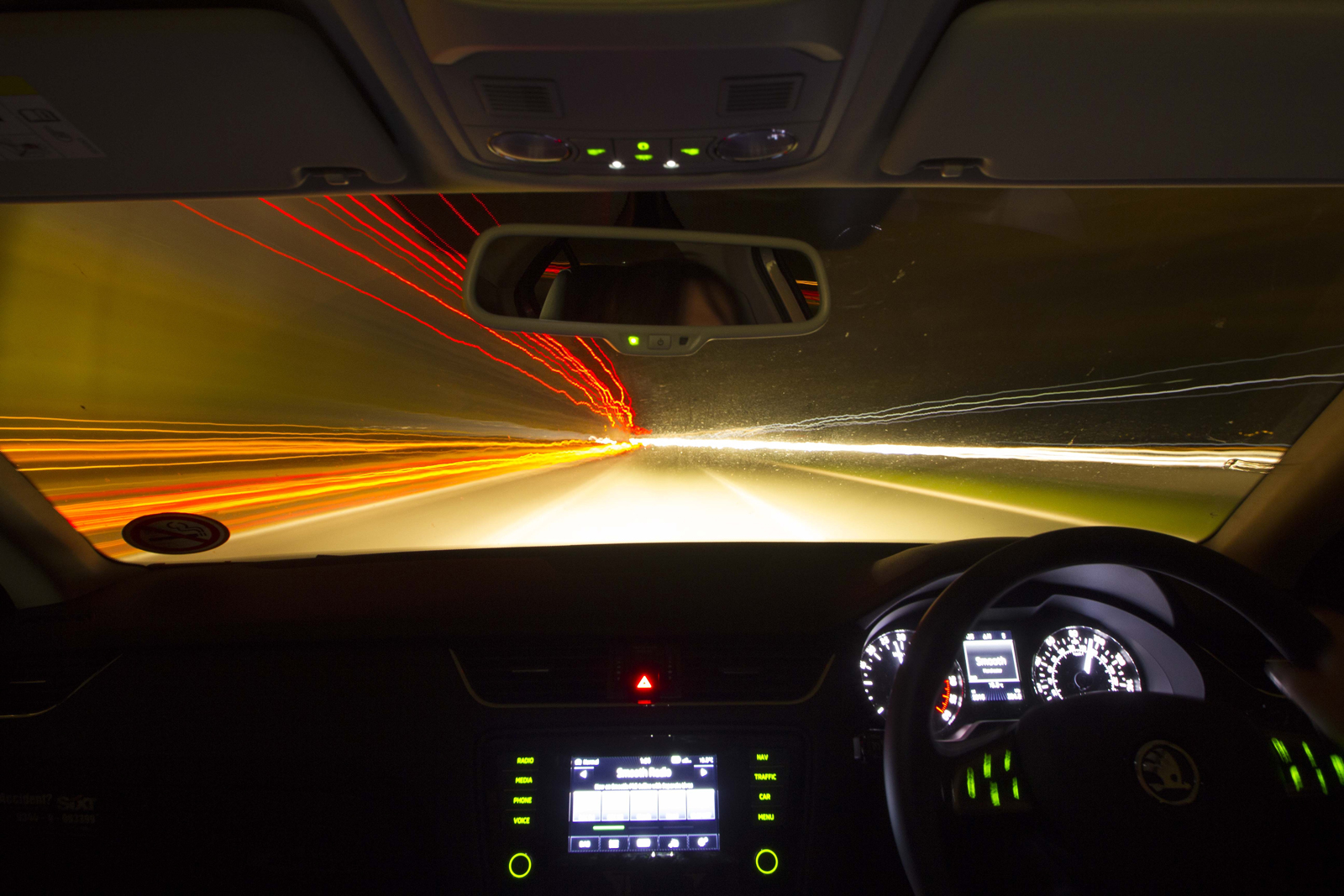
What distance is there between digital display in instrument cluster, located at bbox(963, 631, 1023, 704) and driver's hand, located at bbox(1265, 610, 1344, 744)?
3.10 feet

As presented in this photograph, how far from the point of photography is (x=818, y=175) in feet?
6.74

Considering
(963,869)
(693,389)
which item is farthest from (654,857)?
(693,389)

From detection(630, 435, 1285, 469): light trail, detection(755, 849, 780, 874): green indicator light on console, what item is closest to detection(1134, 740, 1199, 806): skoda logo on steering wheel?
detection(755, 849, 780, 874): green indicator light on console

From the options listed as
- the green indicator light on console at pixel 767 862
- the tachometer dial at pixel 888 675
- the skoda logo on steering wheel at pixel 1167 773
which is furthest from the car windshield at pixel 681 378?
the skoda logo on steering wheel at pixel 1167 773

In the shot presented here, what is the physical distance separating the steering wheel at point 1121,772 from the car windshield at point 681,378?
4.88 ft

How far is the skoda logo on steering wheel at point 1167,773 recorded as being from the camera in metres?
1.84

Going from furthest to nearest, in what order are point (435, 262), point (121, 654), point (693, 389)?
point (693, 389) → point (435, 262) → point (121, 654)

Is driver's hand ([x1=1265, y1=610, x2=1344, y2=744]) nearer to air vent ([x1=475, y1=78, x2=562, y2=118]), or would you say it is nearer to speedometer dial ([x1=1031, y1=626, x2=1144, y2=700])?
speedometer dial ([x1=1031, y1=626, x2=1144, y2=700])

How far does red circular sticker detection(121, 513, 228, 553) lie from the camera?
3174 millimetres

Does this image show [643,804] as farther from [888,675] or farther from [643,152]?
[643,152]

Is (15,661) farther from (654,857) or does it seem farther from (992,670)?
(992,670)

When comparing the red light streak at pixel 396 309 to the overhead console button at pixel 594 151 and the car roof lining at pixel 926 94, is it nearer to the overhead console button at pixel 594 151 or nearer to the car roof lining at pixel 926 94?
the car roof lining at pixel 926 94

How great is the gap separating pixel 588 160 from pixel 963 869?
215 cm

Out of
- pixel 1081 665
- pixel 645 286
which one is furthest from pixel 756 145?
pixel 1081 665
